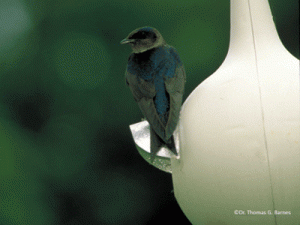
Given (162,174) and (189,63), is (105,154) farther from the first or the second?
(189,63)

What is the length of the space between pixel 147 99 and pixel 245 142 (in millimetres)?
292

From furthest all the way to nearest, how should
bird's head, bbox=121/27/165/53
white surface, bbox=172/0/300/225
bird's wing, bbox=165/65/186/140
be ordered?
bird's head, bbox=121/27/165/53 → bird's wing, bbox=165/65/186/140 → white surface, bbox=172/0/300/225

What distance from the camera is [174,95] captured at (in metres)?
1.09

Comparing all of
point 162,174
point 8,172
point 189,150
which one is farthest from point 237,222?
point 8,172

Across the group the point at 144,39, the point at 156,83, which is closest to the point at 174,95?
the point at 156,83

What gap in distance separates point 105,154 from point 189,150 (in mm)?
1704

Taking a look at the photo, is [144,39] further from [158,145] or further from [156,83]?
[158,145]

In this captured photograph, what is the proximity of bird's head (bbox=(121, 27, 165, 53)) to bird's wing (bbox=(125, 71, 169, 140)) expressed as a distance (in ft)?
0.32

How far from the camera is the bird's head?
1.22 m

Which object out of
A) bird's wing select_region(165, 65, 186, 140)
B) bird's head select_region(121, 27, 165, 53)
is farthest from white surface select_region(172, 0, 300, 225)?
bird's head select_region(121, 27, 165, 53)

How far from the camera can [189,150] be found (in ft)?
3.19

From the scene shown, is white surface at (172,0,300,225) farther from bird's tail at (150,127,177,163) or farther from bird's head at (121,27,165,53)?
bird's head at (121,27,165,53)

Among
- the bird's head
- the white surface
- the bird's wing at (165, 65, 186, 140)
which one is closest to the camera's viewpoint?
the white surface

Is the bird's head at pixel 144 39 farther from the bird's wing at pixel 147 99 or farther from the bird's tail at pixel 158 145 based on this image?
the bird's tail at pixel 158 145
